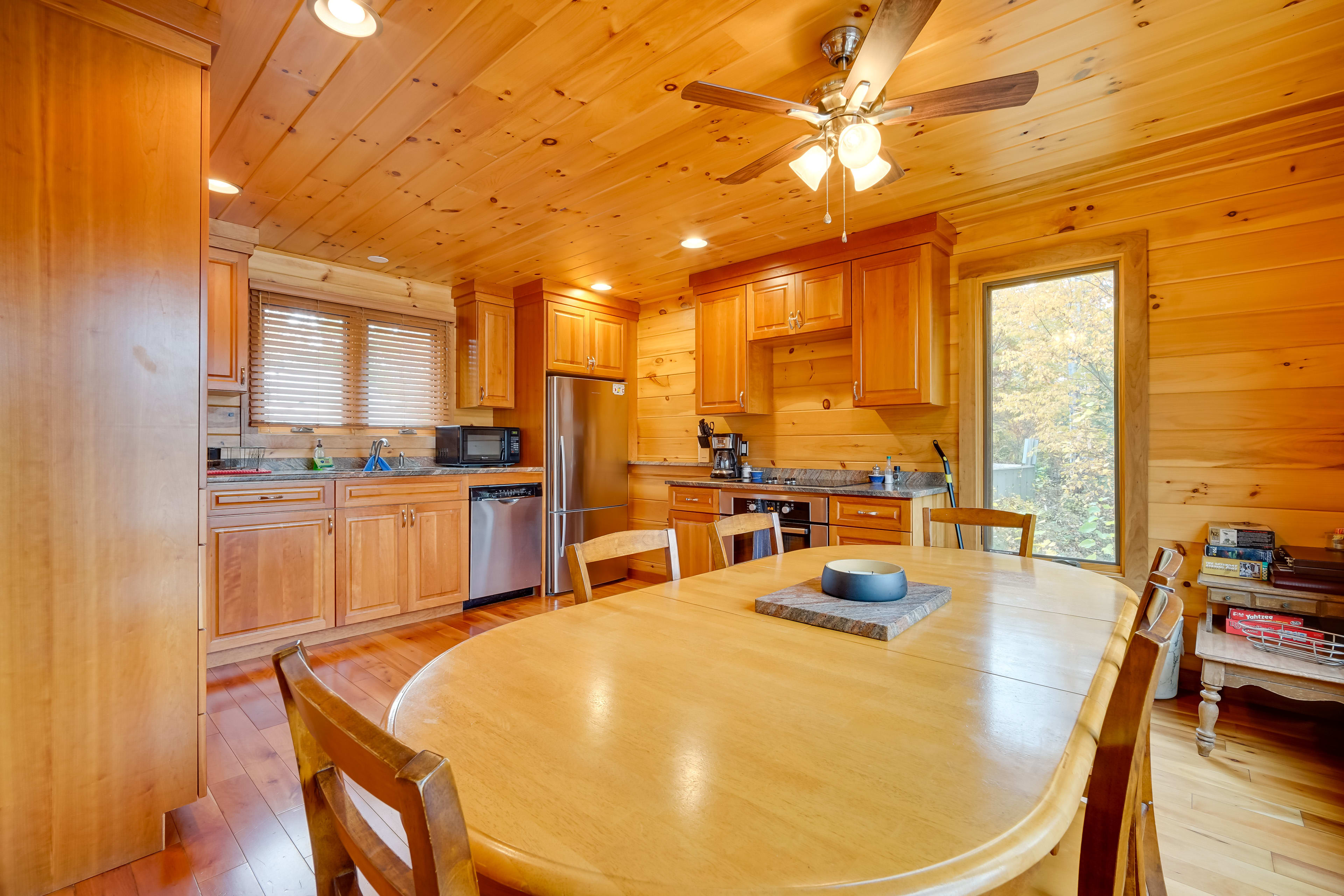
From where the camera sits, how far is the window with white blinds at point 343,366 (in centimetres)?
376

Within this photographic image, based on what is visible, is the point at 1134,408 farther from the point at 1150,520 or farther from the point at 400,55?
the point at 400,55

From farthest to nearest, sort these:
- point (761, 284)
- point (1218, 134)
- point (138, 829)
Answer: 1. point (761, 284)
2. point (1218, 134)
3. point (138, 829)

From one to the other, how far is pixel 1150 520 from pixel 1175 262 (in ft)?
4.01

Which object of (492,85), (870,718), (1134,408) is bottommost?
(870,718)

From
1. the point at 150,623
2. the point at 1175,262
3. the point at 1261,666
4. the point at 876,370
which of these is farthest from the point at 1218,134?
the point at 150,623

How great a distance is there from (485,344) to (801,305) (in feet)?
7.95

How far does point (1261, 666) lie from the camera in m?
2.09

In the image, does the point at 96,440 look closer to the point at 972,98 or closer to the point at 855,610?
the point at 855,610

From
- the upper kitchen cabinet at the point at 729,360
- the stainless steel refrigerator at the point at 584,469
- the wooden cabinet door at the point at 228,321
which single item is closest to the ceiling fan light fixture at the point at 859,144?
the upper kitchen cabinet at the point at 729,360

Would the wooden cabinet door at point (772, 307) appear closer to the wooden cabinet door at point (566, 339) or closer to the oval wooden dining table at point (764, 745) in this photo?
the wooden cabinet door at point (566, 339)

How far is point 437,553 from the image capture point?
3.85 meters

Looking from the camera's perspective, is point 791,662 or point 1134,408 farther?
point 1134,408

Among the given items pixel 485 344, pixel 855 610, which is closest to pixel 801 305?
pixel 485 344

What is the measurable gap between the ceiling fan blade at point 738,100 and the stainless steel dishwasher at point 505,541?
3101 millimetres
